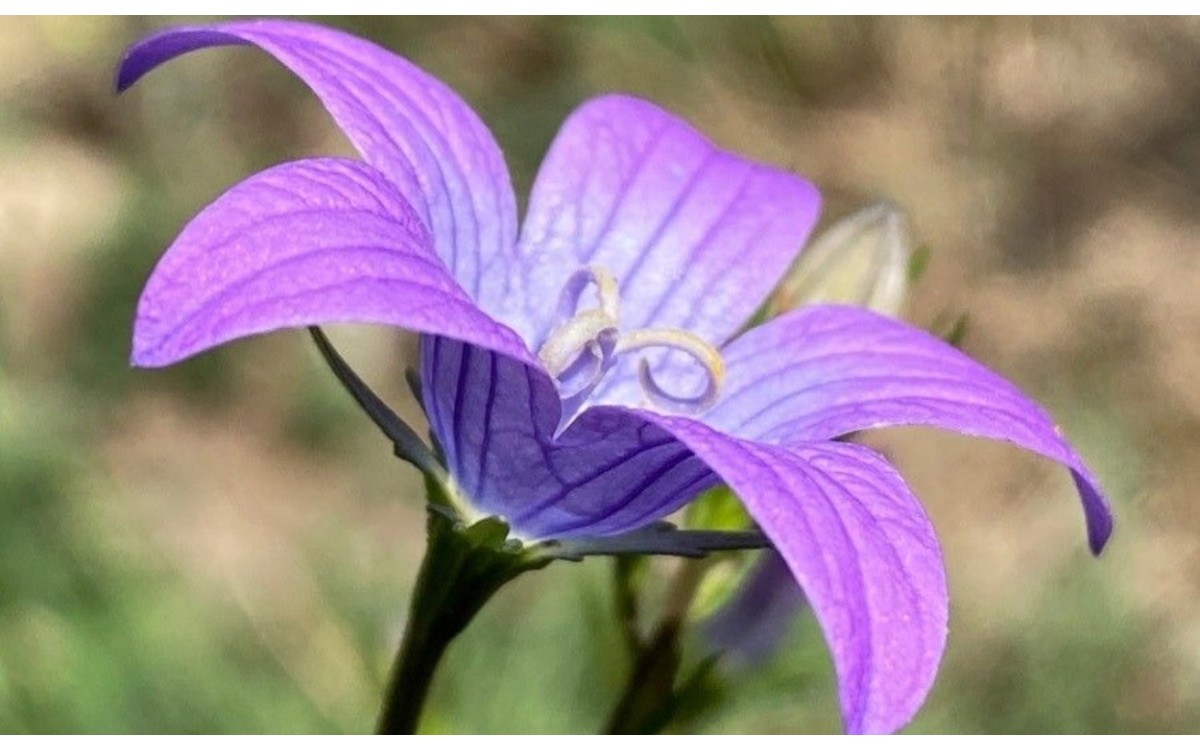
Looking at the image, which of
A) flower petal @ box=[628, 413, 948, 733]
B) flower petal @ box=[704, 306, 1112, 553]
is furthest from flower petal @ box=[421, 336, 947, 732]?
flower petal @ box=[704, 306, 1112, 553]

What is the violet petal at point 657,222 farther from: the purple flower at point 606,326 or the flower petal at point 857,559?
the flower petal at point 857,559

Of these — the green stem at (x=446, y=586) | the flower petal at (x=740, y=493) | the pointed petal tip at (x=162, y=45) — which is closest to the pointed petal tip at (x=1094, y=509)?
the flower petal at (x=740, y=493)

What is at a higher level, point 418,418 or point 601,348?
point 601,348

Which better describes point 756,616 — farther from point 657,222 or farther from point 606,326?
point 606,326

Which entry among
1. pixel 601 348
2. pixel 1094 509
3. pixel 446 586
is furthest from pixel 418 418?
pixel 1094 509

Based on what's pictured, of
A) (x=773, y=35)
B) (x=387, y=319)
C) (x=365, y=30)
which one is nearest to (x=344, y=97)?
(x=387, y=319)
